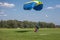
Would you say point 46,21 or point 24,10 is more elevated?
point 24,10

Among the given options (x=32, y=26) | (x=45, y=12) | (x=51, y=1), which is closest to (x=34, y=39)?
(x=32, y=26)

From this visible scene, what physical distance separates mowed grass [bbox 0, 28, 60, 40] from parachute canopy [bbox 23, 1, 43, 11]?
0.69 m

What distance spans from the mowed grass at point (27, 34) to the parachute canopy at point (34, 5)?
2.25 ft

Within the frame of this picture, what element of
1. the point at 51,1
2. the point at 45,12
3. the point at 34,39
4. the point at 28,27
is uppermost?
the point at 51,1

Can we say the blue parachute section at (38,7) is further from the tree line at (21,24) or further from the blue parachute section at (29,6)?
the tree line at (21,24)

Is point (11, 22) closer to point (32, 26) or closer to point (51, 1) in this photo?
point (32, 26)

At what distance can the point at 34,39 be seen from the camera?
5328 millimetres

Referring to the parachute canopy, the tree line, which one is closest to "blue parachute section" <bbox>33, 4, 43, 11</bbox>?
the parachute canopy

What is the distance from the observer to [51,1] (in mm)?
5457

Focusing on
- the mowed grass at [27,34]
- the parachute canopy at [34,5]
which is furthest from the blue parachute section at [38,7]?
the mowed grass at [27,34]

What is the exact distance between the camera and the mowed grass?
548cm

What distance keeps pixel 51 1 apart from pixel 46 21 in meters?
0.64

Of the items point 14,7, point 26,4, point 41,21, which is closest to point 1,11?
point 14,7

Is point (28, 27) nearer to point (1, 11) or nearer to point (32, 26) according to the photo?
point (32, 26)
